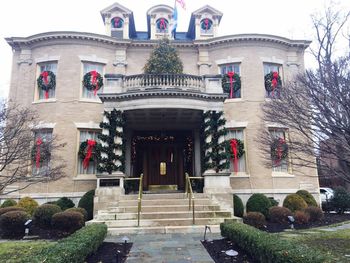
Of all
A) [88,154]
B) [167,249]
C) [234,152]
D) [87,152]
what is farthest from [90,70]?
[167,249]

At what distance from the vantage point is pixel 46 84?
1709 centimetres

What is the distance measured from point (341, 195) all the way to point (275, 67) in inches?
335

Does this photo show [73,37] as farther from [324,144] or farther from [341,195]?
[341,195]

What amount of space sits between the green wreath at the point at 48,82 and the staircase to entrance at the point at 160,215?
8360 mm

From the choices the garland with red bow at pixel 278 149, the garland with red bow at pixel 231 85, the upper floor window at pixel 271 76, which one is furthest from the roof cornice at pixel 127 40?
the garland with red bow at pixel 278 149

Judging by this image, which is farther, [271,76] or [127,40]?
[127,40]

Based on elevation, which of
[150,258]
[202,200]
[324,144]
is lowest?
[150,258]

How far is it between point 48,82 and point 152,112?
6.95m

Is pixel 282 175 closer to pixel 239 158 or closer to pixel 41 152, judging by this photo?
pixel 239 158

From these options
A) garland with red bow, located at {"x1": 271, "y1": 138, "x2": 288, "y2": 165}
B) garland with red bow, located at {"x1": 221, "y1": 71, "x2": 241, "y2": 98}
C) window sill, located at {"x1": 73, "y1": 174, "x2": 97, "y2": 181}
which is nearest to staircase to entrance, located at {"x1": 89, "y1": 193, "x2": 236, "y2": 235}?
garland with red bow, located at {"x1": 271, "y1": 138, "x2": 288, "y2": 165}

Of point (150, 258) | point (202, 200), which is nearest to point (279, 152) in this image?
point (202, 200)

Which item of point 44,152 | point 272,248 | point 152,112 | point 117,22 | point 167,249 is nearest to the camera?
point 272,248

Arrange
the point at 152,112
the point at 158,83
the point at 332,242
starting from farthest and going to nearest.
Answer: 1. the point at 152,112
2. the point at 158,83
3. the point at 332,242

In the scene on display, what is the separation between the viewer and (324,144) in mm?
7668
